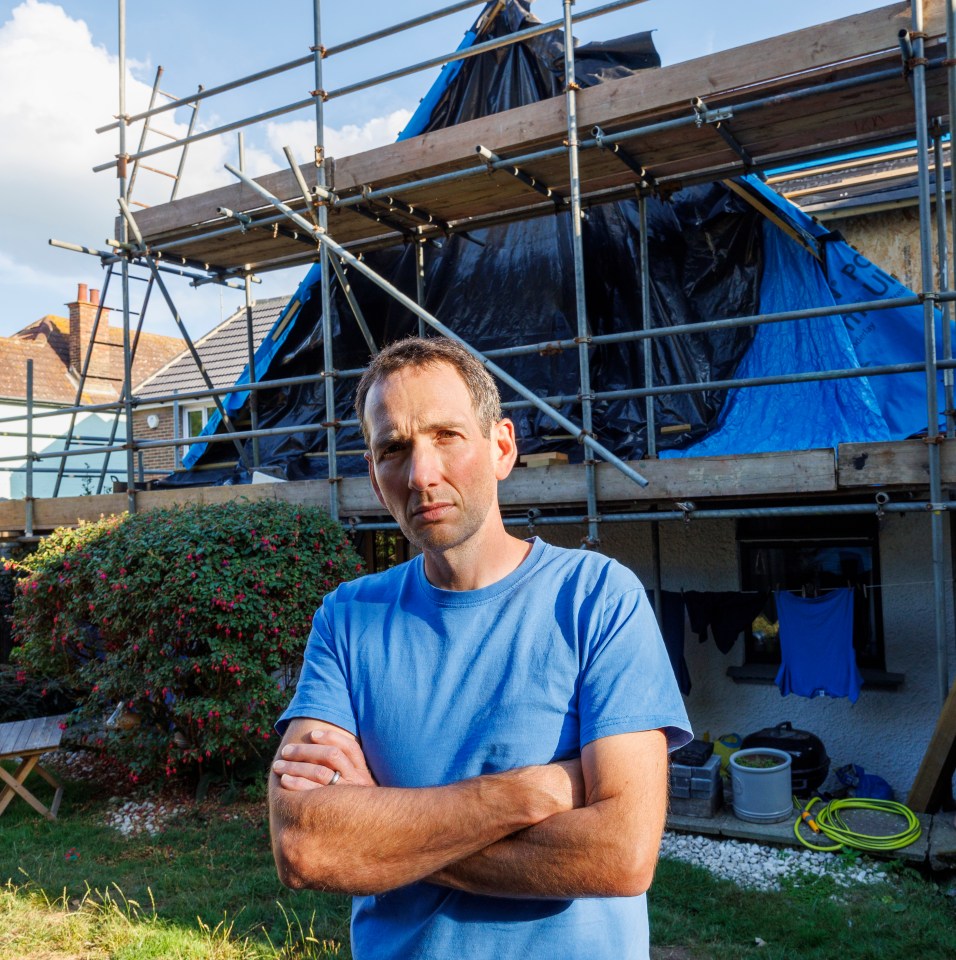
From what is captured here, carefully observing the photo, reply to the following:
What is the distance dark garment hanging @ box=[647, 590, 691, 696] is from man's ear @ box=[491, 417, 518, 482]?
5.26m

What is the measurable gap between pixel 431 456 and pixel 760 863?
4.54 meters

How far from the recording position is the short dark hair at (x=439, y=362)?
6.29ft

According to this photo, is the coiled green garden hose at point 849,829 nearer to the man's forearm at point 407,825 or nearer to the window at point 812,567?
the window at point 812,567

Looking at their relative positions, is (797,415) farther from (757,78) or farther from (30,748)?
(30,748)

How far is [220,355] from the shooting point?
55.5 ft

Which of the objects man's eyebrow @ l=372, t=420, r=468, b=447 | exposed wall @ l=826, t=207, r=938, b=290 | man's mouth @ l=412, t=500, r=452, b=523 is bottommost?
man's mouth @ l=412, t=500, r=452, b=523

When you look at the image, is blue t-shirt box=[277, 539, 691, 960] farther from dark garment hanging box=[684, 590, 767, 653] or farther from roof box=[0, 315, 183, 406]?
roof box=[0, 315, 183, 406]

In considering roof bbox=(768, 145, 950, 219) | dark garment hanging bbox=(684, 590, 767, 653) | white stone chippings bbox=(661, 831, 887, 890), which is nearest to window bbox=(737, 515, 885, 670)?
dark garment hanging bbox=(684, 590, 767, 653)

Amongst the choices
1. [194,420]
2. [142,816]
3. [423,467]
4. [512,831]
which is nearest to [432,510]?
[423,467]

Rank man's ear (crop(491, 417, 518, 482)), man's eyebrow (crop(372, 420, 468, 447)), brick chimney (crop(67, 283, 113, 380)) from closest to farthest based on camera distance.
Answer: man's eyebrow (crop(372, 420, 468, 447))
man's ear (crop(491, 417, 518, 482))
brick chimney (crop(67, 283, 113, 380))

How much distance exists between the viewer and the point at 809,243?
706 cm

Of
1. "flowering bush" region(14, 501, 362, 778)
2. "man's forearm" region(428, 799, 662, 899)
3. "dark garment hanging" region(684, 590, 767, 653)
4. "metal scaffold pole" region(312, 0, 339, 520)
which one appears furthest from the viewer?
"metal scaffold pole" region(312, 0, 339, 520)

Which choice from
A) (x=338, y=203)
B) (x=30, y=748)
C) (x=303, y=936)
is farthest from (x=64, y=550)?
(x=303, y=936)

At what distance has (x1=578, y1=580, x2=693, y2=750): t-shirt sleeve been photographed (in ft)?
5.40
